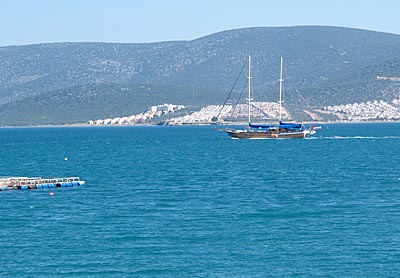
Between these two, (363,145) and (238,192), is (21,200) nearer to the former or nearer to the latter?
(238,192)

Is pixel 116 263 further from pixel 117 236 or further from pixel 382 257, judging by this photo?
pixel 382 257

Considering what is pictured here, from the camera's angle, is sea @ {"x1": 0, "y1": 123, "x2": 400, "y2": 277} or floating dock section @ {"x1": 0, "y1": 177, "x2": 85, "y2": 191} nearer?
sea @ {"x1": 0, "y1": 123, "x2": 400, "y2": 277}

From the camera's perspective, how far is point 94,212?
62156mm

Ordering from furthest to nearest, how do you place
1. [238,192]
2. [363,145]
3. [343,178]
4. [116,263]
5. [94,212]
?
[363,145], [343,178], [238,192], [94,212], [116,263]

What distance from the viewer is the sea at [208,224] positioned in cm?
4616

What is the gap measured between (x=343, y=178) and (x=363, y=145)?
69.3 metres

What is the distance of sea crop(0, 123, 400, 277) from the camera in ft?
151

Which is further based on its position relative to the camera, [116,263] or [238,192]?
[238,192]

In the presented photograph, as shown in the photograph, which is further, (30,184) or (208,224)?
(30,184)

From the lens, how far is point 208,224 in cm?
5653

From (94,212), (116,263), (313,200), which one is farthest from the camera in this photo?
(313,200)

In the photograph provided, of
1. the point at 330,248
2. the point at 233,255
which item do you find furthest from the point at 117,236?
the point at 330,248

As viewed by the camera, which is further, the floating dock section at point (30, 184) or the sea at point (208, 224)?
the floating dock section at point (30, 184)

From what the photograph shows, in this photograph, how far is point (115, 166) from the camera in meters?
107
